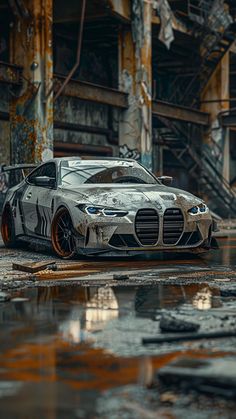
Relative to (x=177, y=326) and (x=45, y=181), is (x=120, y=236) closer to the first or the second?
(x=45, y=181)

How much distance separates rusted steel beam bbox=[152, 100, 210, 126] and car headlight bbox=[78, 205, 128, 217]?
54.1 feet

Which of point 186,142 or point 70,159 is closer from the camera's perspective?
point 70,159

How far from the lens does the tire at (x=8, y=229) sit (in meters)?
13.8

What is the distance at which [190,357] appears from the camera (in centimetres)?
490

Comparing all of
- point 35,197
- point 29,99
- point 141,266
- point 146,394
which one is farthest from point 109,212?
point 29,99

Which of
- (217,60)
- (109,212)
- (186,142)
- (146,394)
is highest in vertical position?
(217,60)

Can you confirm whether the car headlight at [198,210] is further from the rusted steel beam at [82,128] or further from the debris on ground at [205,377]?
the rusted steel beam at [82,128]

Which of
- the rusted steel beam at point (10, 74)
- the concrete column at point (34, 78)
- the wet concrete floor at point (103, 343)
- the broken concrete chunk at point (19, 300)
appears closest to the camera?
the wet concrete floor at point (103, 343)

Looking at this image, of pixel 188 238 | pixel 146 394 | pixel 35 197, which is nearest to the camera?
pixel 146 394

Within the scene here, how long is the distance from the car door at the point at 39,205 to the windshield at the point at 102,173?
233mm

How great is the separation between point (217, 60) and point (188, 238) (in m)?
22.3

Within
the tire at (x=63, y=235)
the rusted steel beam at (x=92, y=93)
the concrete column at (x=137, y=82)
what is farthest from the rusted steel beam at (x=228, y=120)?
the tire at (x=63, y=235)

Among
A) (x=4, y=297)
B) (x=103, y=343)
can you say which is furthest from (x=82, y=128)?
(x=103, y=343)

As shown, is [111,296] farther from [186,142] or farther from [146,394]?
[186,142]
